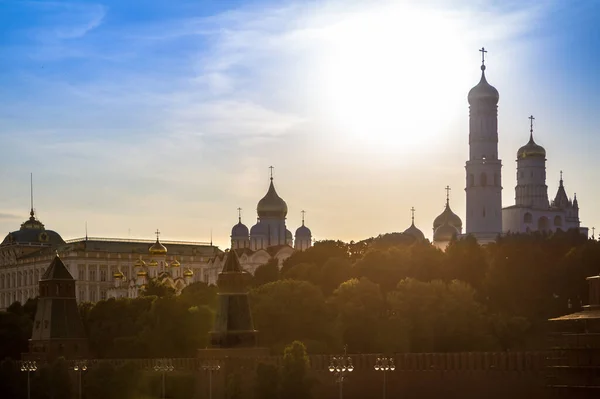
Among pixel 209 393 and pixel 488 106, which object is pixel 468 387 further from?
pixel 488 106

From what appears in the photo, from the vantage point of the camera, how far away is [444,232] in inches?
6324

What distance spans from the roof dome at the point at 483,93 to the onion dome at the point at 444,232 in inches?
563

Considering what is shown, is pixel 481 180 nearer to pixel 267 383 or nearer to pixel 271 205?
pixel 271 205

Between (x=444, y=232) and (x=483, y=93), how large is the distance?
16.3 m

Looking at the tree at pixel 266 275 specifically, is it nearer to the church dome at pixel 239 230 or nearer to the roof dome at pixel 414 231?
the roof dome at pixel 414 231

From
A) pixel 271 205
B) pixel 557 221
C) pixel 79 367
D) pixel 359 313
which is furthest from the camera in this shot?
pixel 271 205

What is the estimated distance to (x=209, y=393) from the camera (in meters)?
96.1

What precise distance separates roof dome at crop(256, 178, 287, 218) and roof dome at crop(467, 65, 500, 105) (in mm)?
35239

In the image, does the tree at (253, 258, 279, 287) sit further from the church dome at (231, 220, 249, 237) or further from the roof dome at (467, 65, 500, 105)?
the church dome at (231, 220, 249, 237)

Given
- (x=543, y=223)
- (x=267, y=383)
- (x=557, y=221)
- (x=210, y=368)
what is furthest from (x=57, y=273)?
(x=557, y=221)

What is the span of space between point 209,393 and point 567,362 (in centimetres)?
2661

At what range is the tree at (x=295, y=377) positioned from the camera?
8638 centimetres

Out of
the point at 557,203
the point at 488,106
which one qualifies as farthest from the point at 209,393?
the point at 557,203

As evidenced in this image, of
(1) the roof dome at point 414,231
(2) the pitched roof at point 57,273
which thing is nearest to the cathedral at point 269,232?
(1) the roof dome at point 414,231
